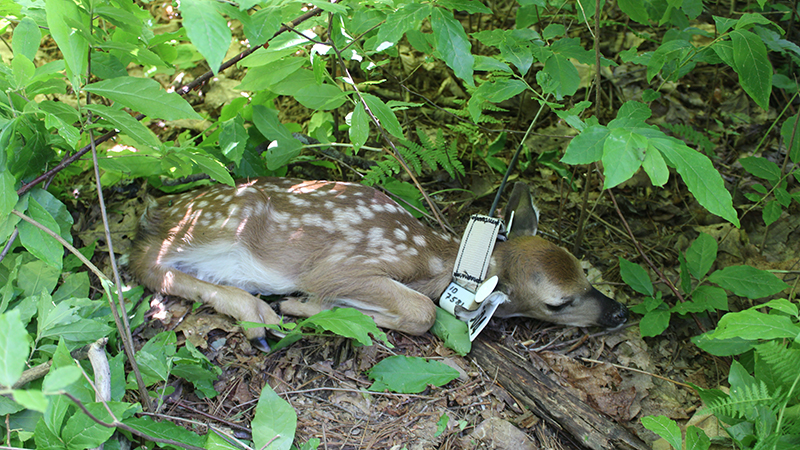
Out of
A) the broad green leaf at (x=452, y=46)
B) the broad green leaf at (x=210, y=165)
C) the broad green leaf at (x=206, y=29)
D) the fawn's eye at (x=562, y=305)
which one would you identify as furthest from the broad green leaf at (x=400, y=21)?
the fawn's eye at (x=562, y=305)

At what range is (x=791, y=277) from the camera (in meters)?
3.37

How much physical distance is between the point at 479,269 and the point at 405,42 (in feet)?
9.71

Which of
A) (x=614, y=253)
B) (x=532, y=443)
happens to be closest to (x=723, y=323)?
(x=532, y=443)

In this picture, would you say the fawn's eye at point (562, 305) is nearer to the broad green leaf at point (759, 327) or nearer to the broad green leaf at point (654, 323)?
the broad green leaf at point (654, 323)

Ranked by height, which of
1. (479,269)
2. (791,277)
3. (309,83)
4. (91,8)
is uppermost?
(91,8)

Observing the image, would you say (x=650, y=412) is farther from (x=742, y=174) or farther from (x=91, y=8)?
(x=91, y=8)

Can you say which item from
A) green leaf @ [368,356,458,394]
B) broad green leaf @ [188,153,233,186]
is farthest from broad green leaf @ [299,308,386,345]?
broad green leaf @ [188,153,233,186]

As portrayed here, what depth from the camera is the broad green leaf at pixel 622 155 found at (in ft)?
5.73

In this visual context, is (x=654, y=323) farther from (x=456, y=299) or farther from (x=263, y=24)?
(x=263, y=24)

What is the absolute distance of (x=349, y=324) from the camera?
7.70ft

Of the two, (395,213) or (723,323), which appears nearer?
(723,323)

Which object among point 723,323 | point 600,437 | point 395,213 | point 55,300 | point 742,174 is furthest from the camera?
point 742,174

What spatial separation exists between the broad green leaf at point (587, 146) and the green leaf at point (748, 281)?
5.06 feet

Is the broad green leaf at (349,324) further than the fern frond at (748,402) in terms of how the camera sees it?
Yes
